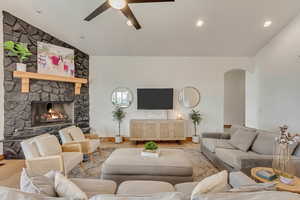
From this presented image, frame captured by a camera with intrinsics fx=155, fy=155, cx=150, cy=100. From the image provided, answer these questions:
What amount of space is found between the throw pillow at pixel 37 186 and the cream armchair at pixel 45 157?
128 cm

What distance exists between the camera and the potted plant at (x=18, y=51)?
346 centimetres

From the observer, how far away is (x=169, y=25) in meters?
4.02

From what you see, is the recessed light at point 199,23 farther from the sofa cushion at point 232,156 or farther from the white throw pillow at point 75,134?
the white throw pillow at point 75,134

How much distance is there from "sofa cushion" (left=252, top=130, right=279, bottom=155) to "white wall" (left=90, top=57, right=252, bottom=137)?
105 inches

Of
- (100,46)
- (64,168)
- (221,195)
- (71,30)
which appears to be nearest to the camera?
(221,195)

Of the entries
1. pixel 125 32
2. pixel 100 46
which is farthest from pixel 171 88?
pixel 100 46

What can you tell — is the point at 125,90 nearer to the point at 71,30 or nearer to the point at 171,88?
the point at 171,88

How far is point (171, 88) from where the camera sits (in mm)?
Answer: 5457

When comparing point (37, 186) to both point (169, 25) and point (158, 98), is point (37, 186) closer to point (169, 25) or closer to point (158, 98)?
point (169, 25)

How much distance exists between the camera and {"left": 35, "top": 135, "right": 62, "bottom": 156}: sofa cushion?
104 inches

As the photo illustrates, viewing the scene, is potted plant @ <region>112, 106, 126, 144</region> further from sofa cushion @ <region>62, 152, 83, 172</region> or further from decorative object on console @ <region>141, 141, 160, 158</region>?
decorative object on console @ <region>141, 141, 160, 158</region>

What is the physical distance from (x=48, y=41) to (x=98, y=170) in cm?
376

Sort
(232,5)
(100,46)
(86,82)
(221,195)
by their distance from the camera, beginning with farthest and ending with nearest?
(86,82) < (100,46) < (232,5) < (221,195)

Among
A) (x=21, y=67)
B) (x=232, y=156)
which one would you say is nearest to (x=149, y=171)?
(x=232, y=156)
